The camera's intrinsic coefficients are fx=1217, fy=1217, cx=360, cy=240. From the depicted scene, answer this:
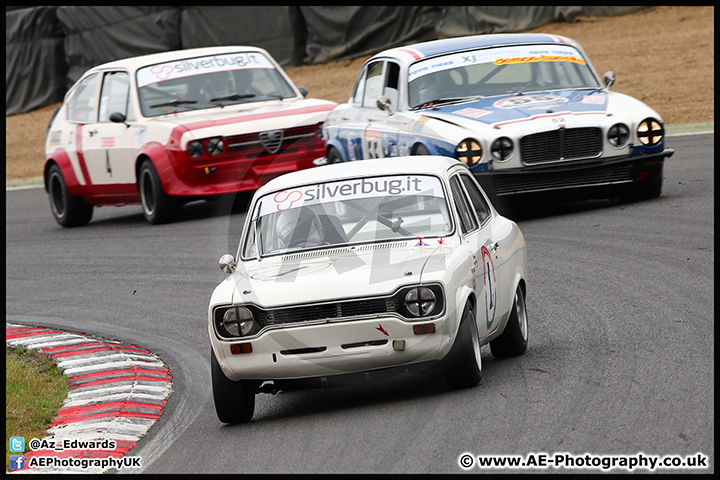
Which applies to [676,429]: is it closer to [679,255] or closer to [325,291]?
[325,291]

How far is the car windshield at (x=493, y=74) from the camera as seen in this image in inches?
493

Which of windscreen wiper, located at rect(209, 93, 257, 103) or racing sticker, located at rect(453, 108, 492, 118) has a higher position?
racing sticker, located at rect(453, 108, 492, 118)

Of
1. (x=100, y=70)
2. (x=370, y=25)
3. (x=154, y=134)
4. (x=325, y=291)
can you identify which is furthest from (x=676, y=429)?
(x=370, y=25)

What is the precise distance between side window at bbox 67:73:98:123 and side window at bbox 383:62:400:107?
13.5 ft

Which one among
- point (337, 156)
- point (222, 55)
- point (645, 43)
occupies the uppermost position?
point (222, 55)

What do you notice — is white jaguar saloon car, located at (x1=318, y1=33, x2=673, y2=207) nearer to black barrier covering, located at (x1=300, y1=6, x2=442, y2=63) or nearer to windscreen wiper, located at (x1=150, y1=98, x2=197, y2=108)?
windscreen wiper, located at (x1=150, y1=98, x2=197, y2=108)

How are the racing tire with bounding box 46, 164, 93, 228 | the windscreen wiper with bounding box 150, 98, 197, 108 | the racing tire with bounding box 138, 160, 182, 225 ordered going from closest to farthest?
1. the racing tire with bounding box 138, 160, 182, 225
2. the windscreen wiper with bounding box 150, 98, 197, 108
3. the racing tire with bounding box 46, 164, 93, 228

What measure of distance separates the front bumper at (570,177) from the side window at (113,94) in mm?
5324

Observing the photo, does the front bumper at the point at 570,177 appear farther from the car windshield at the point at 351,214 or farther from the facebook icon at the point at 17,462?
the facebook icon at the point at 17,462

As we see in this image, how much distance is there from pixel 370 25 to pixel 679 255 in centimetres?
1913

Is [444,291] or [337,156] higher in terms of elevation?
[444,291]

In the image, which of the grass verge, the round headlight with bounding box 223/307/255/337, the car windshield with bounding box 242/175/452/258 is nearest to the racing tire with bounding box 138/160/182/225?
the grass verge

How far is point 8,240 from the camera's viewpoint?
15.1 metres

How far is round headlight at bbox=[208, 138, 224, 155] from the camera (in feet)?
45.2
